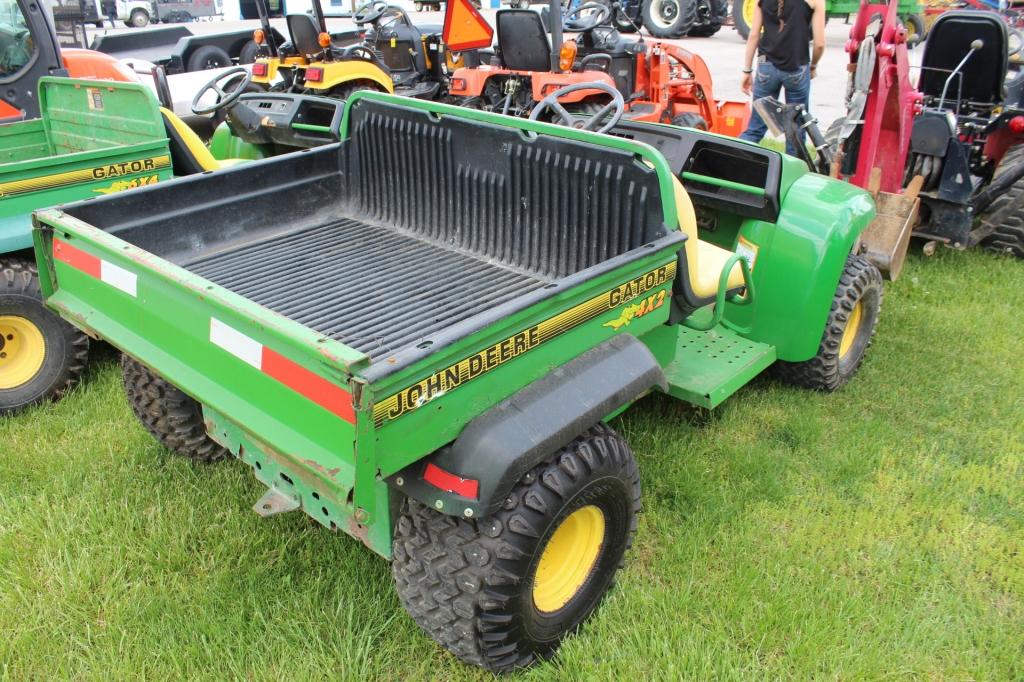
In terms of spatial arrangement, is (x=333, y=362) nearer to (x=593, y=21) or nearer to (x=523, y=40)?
(x=523, y=40)

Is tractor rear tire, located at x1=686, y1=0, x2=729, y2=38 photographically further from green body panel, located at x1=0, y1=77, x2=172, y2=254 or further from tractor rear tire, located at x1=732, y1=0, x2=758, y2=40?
green body panel, located at x1=0, y1=77, x2=172, y2=254

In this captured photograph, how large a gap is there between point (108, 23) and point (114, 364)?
2392 centimetres

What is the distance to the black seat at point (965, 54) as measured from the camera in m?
5.16

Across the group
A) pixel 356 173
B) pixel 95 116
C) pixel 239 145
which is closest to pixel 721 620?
pixel 356 173

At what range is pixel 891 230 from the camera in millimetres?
4398

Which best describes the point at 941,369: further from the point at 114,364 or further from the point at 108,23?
the point at 108,23

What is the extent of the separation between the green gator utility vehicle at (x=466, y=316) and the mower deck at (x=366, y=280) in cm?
1

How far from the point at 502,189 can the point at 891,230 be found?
7.91 feet

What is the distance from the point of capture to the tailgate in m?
1.81

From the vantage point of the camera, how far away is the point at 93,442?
3303 mm

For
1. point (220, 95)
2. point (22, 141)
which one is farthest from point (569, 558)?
point (22, 141)

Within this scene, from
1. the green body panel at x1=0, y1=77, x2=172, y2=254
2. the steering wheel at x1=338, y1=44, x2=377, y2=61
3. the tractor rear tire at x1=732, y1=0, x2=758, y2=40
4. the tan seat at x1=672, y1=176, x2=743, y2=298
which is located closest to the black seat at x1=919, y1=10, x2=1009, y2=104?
the tan seat at x1=672, y1=176, x2=743, y2=298

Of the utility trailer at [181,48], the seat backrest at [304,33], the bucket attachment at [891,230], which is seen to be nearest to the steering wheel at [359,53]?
the seat backrest at [304,33]

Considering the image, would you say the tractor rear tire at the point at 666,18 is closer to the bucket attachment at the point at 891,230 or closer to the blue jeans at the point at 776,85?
the blue jeans at the point at 776,85
